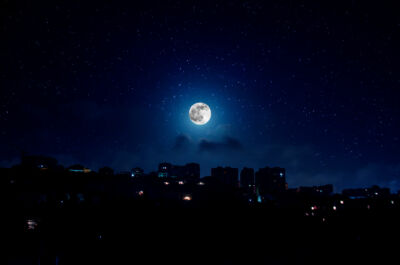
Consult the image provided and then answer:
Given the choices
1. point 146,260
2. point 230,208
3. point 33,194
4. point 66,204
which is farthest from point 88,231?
point 230,208

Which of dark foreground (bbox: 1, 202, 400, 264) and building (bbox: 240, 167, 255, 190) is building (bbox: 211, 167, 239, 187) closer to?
building (bbox: 240, 167, 255, 190)

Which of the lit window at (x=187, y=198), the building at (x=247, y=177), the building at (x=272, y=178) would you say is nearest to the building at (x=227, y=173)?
the building at (x=247, y=177)

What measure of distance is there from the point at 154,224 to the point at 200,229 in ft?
19.3

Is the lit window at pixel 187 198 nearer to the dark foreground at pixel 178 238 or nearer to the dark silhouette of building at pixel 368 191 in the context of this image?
the dark foreground at pixel 178 238

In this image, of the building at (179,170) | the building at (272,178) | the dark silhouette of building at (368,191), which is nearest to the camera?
the building at (272,178)

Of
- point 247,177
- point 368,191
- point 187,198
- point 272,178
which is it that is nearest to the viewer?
point 187,198

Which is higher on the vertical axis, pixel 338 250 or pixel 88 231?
pixel 88 231

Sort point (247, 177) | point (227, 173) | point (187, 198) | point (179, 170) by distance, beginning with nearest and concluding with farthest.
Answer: point (187, 198) < point (227, 173) < point (247, 177) < point (179, 170)

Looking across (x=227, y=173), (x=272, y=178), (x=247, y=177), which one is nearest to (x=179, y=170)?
(x=227, y=173)

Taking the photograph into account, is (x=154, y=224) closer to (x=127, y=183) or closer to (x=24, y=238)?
(x=24, y=238)

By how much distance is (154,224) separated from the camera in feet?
111

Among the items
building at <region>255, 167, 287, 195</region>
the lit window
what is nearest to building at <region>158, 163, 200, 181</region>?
building at <region>255, 167, 287, 195</region>

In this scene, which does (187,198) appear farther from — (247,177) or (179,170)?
(247,177)

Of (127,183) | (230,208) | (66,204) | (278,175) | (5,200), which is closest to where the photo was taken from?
(5,200)
